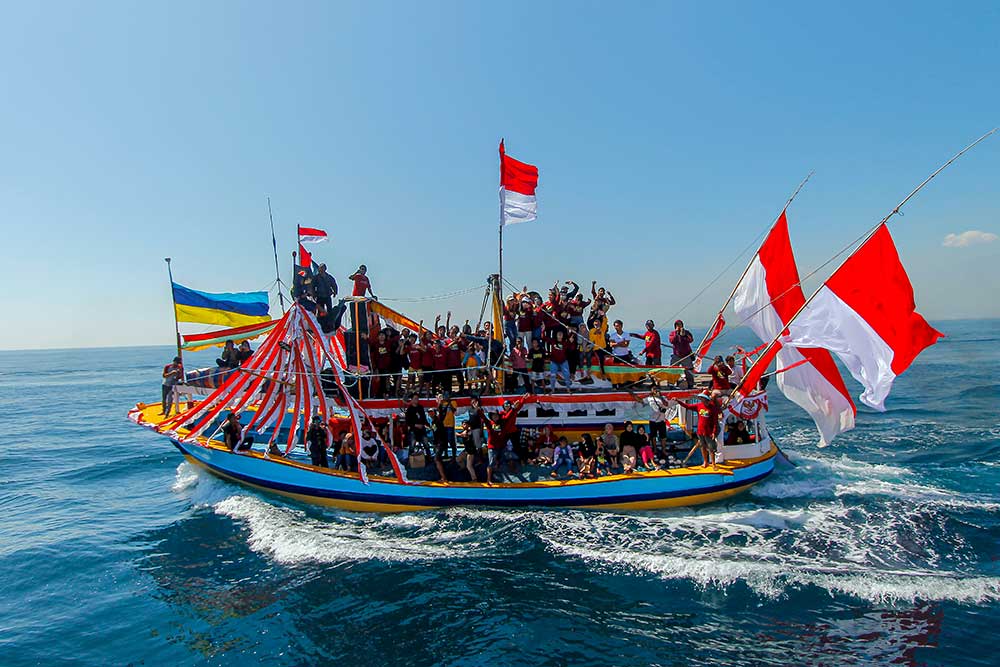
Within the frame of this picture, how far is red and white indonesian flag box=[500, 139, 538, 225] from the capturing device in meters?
17.0

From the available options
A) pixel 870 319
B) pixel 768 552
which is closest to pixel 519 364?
pixel 768 552

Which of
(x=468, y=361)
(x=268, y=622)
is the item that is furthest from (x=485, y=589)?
(x=468, y=361)

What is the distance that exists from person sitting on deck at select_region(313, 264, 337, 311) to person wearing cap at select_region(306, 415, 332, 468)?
3887 millimetres

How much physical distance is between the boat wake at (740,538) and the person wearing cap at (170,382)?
5.23 m

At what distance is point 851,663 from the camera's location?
8625mm

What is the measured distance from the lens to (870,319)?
42.1ft

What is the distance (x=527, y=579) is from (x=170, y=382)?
1571cm

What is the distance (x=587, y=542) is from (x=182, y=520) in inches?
506

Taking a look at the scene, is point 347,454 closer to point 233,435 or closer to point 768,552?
point 233,435

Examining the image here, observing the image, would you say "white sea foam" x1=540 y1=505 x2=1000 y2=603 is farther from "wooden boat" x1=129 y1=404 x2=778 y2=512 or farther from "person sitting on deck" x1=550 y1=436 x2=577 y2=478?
"person sitting on deck" x1=550 y1=436 x2=577 y2=478

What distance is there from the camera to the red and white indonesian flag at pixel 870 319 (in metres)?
12.4

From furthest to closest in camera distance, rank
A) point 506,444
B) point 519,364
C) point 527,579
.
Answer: point 519,364
point 506,444
point 527,579

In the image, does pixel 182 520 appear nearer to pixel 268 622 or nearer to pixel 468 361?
pixel 268 622

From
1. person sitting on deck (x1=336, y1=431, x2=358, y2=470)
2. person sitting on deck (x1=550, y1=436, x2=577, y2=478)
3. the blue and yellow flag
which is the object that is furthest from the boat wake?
the blue and yellow flag
